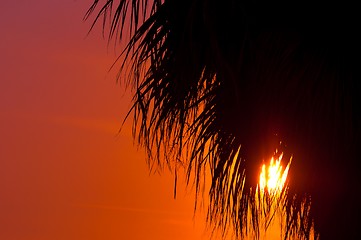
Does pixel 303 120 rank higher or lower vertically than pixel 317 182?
higher

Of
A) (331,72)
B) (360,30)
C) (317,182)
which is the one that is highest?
(360,30)

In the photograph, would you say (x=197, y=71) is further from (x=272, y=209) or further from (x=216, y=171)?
(x=272, y=209)

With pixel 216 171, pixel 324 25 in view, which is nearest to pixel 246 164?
pixel 216 171

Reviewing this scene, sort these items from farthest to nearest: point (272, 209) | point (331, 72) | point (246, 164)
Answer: point (272, 209) < point (246, 164) < point (331, 72)

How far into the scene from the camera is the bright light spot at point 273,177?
4423 mm

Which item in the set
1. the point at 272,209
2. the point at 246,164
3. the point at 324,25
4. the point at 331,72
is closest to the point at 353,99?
the point at 331,72

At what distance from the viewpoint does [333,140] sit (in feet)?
13.1

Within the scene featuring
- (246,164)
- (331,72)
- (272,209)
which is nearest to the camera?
(331,72)

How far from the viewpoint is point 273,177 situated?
4.54 metres

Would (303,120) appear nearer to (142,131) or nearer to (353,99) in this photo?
(353,99)

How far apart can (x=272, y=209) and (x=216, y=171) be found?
1.77 feet

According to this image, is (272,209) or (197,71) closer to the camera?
(197,71)

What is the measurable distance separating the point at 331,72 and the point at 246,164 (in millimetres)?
777

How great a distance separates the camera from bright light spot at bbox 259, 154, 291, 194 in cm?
442
